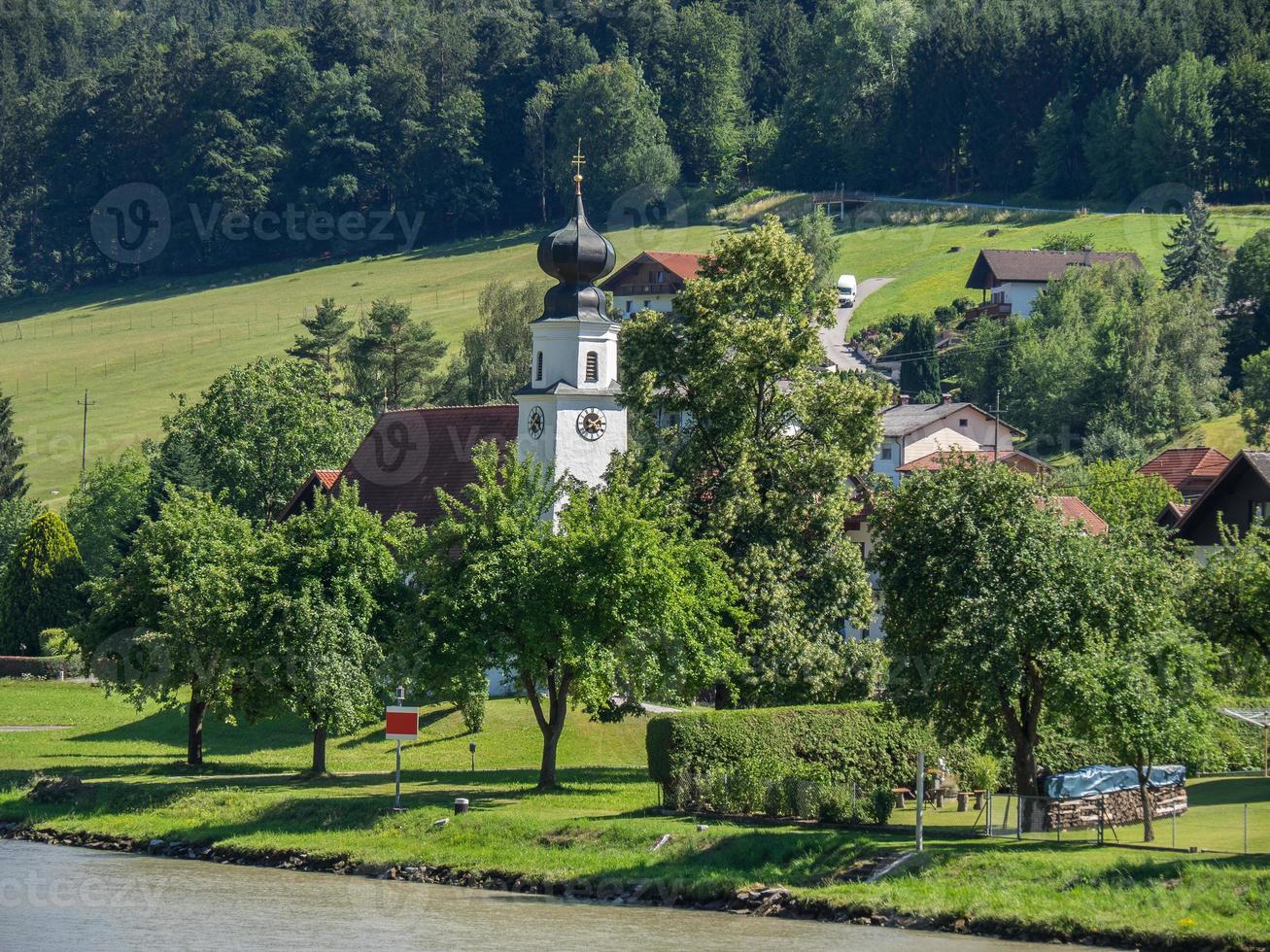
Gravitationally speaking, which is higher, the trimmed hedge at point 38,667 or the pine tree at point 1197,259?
the pine tree at point 1197,259

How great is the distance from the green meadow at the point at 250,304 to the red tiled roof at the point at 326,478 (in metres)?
42.7

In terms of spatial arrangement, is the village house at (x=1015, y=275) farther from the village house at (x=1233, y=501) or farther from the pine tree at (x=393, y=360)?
the village house at (x=1233, y=501)

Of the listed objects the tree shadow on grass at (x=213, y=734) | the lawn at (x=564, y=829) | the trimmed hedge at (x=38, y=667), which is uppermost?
the trimmed hedge at (x=38, y=667)

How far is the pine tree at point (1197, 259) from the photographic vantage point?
133 m

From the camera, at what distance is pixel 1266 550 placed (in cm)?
4341

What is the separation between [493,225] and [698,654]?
133621 mm

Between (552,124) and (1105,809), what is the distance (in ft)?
482

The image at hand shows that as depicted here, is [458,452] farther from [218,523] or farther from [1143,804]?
[1143,804]

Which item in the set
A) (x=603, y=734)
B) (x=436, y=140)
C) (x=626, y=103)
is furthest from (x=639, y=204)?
(x=603, y=734)

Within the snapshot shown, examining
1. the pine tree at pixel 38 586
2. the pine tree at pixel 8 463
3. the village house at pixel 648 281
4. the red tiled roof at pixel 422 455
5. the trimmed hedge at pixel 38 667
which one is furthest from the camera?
the village house at pixel 648 281

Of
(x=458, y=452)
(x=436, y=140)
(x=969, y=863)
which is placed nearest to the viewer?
(x=969, y=863)

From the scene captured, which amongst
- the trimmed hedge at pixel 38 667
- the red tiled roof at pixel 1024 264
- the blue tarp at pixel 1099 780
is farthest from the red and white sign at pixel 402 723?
the red tiled roof at pixel 1024 264

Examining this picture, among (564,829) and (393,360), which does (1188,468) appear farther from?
(564,829)

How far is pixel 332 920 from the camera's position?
3803 centimetres
